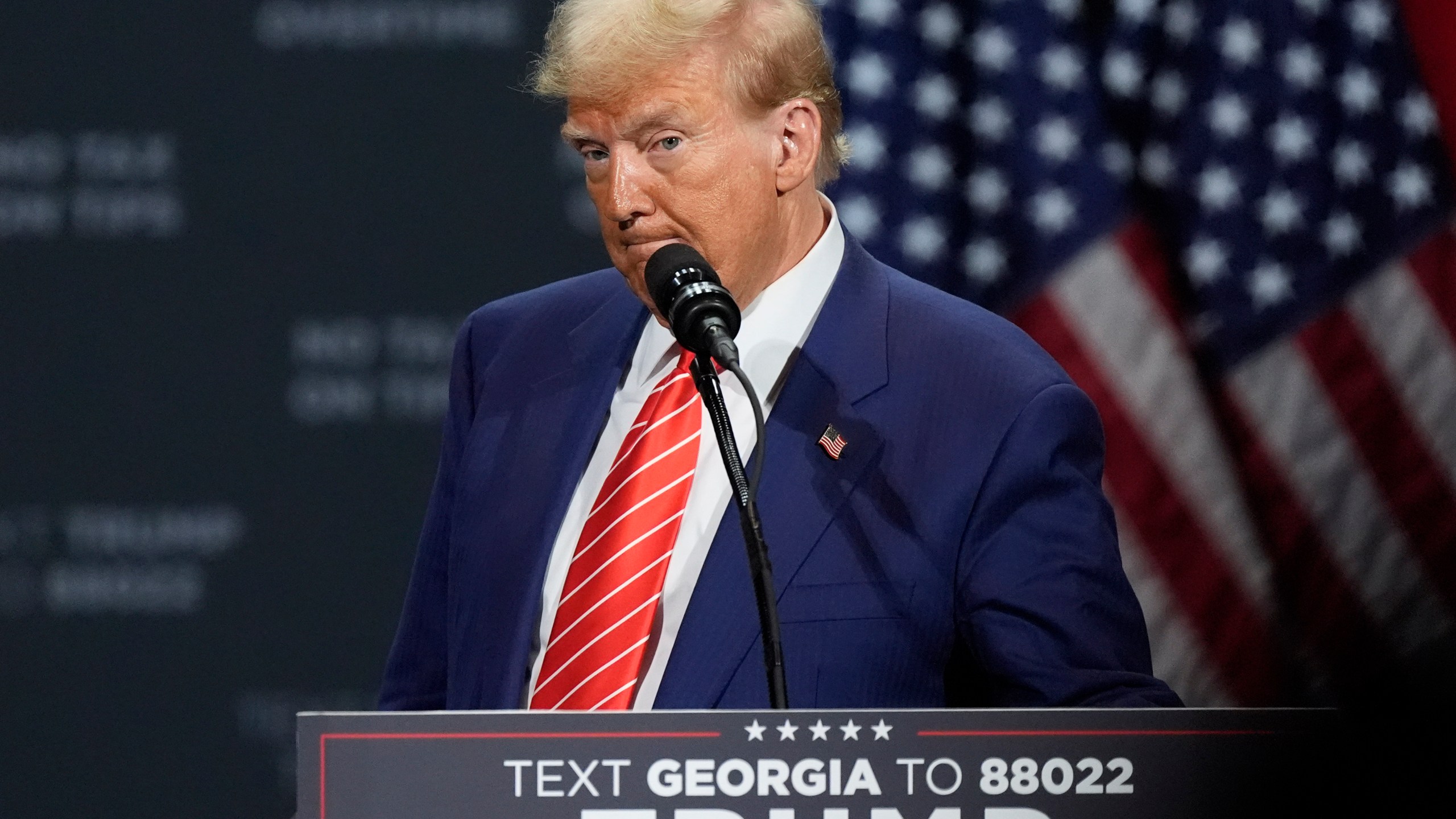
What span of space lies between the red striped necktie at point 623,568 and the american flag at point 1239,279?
131cm

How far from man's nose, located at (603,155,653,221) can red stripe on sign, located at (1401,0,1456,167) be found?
1800mm

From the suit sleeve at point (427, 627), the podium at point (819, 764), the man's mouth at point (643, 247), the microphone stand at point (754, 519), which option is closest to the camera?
the podium at point (819, 764)

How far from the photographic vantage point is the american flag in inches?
109

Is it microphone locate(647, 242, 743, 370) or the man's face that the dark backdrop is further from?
microphone locate(647, 242, 743, 370)

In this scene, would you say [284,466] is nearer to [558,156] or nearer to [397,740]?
[558,156]

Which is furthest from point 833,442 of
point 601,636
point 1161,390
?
point 1161,390

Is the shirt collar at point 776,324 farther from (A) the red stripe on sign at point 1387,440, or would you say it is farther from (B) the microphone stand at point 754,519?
(A) the red stripe on sign at point 1387,440

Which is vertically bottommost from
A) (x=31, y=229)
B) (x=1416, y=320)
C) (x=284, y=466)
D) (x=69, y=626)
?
(x=69, y=626)

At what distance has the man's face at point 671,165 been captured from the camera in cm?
156

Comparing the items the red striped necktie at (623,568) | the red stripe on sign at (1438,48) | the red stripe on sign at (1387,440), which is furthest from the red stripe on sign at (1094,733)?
the red stripe on sign at (1438,48)

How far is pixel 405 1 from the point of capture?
283cm

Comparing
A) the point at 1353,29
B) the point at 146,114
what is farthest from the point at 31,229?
the point at 1353,29

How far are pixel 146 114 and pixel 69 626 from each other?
0.94 metres

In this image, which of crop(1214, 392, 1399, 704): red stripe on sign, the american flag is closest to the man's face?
the american flag
